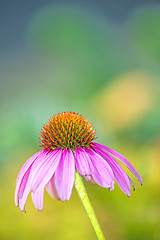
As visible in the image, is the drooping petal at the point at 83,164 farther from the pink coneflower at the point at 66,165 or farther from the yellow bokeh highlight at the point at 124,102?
the yellow bokeh highlight at the point at 124,102

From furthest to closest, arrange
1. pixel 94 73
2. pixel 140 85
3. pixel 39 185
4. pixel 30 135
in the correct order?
pixel 94 73 → pixel 140 85 → pixel 30 135 → pixel 39 185

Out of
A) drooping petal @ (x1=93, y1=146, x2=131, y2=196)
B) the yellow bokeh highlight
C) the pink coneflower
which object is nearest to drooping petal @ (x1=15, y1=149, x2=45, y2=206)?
the pink coneflower

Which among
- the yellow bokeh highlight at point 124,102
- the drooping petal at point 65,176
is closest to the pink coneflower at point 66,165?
the drooping petal at point 65,176

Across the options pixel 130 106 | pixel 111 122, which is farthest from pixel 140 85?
pixel 111 122

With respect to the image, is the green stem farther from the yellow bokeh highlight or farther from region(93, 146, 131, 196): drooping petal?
the yellow bokeh highlight

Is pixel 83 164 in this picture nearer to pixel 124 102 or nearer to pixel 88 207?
pixel 88 207

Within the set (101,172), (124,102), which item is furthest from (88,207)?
(124,102)

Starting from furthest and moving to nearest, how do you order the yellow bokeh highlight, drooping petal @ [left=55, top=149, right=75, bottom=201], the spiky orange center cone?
1. the yellow bokeh highlight
2. the spiky orange center cone
3. drooping petal @ [left=55, top=149, right=75, bottom=201]

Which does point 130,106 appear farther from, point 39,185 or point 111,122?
point 39,185
